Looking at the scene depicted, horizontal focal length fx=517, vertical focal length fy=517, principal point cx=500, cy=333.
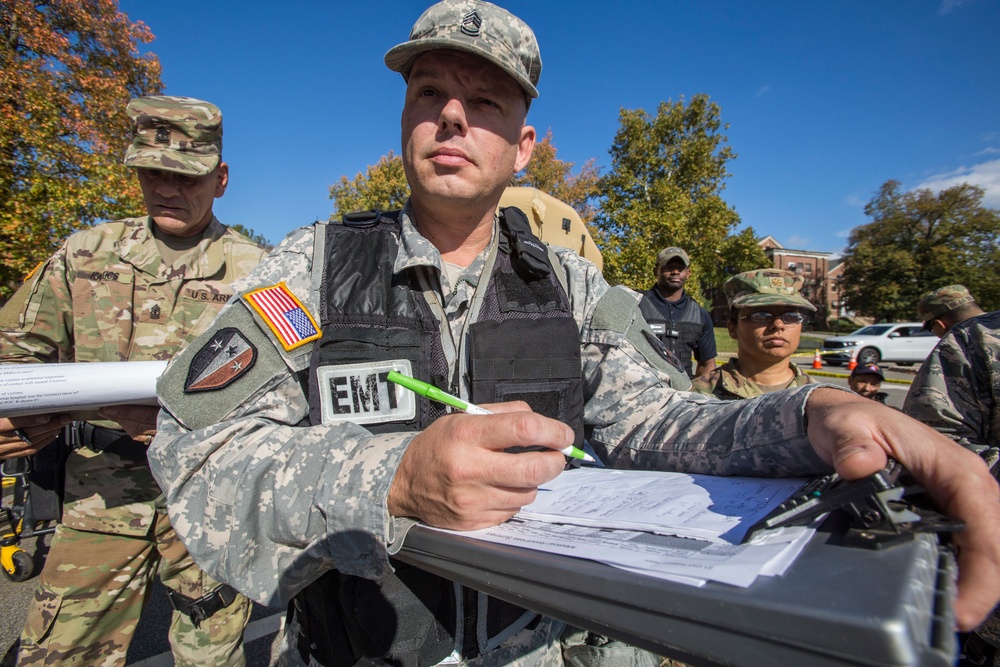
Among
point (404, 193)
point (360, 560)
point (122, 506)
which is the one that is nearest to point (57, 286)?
point (122, 506)

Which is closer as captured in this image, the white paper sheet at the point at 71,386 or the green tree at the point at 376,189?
the white paper sheet at the point at 71,386

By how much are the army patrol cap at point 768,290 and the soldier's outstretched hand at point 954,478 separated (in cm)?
259

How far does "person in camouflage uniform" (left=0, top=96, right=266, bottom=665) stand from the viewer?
2.19m

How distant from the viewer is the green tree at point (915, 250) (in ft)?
110

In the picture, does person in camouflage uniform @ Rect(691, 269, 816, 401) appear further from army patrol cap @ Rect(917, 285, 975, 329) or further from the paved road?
the paved road

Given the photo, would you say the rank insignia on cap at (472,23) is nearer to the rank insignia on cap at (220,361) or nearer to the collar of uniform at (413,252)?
the collar of uniform at (413,252)

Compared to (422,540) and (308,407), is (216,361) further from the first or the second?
(422,540)

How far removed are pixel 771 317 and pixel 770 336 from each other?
12 cm

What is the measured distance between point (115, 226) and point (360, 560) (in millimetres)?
2598

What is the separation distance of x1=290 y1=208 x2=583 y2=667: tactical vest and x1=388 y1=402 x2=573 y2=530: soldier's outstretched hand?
14.3 inches

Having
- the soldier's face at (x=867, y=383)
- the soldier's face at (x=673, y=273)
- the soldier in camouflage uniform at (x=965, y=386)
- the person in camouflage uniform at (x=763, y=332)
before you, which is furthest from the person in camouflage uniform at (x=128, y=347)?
the soldier's face at (x=867, y=383)

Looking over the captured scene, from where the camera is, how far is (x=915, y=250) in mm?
36781

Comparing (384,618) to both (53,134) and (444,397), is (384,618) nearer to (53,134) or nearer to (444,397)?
Result: (444,397)

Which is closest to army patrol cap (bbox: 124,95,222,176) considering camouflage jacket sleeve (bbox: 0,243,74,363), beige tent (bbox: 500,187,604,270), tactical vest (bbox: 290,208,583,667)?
camouflage jacket sleeve (bbox: 0,243,74,363)
